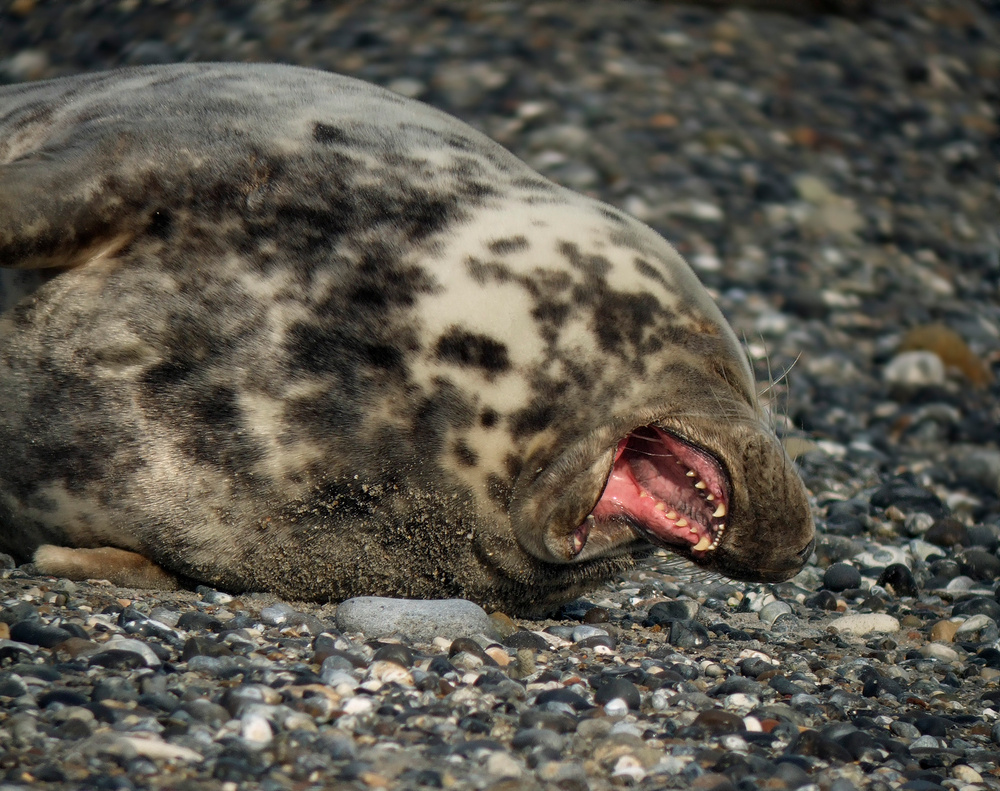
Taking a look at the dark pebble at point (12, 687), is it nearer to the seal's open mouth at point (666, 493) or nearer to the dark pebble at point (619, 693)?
the dark pebble at point (619, 693)

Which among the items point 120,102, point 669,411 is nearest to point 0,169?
point 120,102

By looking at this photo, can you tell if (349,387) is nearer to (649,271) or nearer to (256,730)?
(649,271)

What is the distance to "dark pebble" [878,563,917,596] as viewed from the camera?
187 inches

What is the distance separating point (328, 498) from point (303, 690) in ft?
2.15

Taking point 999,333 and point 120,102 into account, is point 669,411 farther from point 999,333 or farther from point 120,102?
point 999,333

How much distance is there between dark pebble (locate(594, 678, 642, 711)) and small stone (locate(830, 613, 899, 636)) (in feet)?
4.53

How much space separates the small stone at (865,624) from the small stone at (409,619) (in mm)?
1441

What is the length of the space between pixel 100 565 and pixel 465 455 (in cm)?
101

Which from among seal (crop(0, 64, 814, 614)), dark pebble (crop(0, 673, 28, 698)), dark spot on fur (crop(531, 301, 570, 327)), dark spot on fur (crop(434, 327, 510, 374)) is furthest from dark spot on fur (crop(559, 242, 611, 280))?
dark pebble (crop(0, 673, 28, 698))

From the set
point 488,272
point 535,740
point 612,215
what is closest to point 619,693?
point 535,740

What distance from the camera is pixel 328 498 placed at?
3342 mm

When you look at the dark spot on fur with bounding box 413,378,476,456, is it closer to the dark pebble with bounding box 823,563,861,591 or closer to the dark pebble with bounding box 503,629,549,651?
the dark pebble with bounding box 503,629,549,651

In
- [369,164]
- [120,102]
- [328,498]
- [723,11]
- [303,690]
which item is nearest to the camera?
[303,690]

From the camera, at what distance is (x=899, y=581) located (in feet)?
15.6
